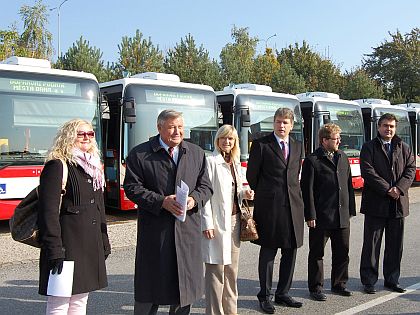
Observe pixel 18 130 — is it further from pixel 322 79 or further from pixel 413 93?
pixel 413 93

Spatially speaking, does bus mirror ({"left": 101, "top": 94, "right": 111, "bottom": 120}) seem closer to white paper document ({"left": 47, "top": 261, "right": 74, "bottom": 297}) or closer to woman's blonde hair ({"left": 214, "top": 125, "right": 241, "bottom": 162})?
woman's blonde hair ({"left": 214, "top": 125, "right": 241, "bottom": 162})

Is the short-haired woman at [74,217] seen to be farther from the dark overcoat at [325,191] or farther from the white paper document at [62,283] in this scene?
the dark overcoat at [325,191]

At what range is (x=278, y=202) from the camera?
5320 mm

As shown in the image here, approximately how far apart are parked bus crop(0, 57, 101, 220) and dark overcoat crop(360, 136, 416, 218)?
19.6 ft

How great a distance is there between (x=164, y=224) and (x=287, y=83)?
2883cm

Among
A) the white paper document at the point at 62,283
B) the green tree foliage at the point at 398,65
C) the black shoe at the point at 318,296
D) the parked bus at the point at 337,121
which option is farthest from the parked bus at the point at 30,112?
the green tree foliage at the point at 398,65

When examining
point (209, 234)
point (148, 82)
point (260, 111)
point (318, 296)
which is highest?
point (148, 82)

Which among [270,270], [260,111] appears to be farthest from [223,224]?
[260,111]

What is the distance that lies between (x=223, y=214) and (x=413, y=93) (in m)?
45.1

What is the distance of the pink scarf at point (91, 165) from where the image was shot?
3.69 metres

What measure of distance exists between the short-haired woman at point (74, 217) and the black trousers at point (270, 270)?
78.6 inches

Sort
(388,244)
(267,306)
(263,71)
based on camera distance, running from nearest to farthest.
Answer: (267,306) → (388,244) → (263,71)

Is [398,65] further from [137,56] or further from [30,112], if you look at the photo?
[30,112]

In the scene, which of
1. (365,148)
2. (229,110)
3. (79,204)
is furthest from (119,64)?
(79,204)
